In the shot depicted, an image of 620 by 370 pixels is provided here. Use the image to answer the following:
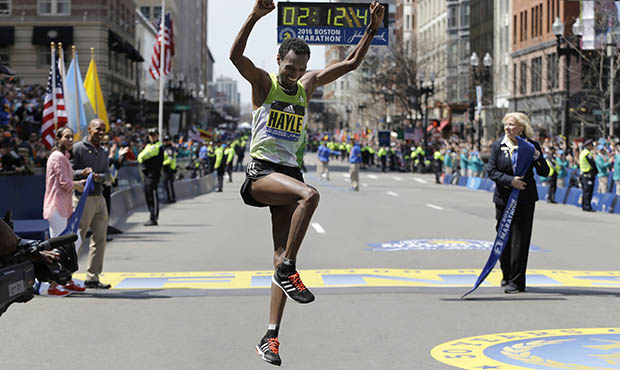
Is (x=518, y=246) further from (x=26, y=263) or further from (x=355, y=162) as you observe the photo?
(x=355, y=162)

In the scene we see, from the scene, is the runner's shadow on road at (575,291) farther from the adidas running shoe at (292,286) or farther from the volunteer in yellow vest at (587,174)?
the volunteer in yellow vest at (587,174)

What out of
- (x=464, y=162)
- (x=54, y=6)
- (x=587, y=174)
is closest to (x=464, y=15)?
Result: (x=54, y=6)

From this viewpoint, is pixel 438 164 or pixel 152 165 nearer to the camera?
pixel 152 165

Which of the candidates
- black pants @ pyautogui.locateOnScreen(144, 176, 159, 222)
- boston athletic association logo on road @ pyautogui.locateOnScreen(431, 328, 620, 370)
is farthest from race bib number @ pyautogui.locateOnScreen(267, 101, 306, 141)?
black pants @ pyautogui.locateOnScreen(144, 176, 159, 222)

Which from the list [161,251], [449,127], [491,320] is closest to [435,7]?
[449,127]

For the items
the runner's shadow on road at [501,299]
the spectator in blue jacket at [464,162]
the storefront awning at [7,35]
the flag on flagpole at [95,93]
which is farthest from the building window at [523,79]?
the runner's shadow on road at [501,299]

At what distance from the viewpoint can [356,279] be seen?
13.2 meters

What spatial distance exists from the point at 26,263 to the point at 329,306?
497 cm

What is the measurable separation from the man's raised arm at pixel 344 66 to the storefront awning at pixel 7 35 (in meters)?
61.2

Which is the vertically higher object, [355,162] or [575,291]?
[355,162]

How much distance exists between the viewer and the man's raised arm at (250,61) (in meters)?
6.76

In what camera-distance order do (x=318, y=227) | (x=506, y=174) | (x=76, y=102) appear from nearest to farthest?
(x=506, y=174) < (x=318, y=227) < (x=76, y=102)

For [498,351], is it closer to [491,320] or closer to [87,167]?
[491,320]

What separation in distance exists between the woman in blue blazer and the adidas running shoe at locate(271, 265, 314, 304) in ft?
18.2
